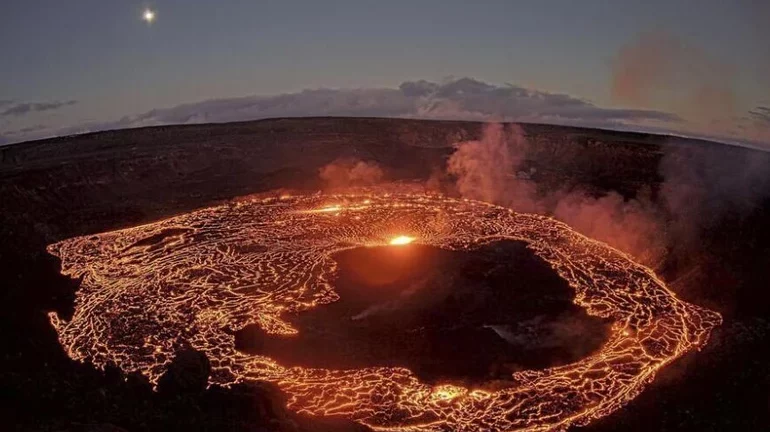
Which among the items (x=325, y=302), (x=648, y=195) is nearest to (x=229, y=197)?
(x=325, y=302)

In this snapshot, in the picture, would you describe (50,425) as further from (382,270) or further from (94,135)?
(94,135)

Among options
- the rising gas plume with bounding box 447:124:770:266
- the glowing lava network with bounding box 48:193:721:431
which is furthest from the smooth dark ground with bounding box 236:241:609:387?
the rising gas plume with bounding box 447:124:770:266

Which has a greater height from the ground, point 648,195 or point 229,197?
point 229,197

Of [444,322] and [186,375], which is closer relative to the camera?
[186,375]

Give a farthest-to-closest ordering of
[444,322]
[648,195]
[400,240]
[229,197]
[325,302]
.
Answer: [229,197], [648,195], [400,240], [325,302], [444,322]

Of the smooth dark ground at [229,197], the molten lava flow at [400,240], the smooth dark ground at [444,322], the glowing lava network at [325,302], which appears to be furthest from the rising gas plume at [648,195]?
the molten lava flow at [400,240]

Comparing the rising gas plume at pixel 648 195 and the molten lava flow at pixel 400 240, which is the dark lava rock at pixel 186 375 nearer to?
the molten lava flow at pixel 400 240

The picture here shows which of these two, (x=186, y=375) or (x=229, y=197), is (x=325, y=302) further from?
(x=229, y=197)

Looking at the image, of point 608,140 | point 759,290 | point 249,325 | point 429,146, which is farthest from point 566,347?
point 429,146
